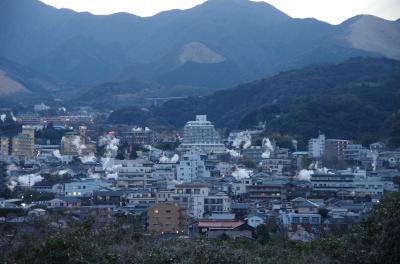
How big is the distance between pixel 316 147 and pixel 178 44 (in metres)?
69.6

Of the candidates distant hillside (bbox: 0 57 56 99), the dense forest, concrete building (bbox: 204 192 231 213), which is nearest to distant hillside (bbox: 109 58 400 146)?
concrete building (bbox: 204 192 231 213)

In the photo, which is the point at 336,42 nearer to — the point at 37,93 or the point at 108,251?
the point at 37,93

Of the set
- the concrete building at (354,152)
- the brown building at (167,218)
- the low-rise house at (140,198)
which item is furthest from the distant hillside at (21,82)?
the brown building at (167,218)

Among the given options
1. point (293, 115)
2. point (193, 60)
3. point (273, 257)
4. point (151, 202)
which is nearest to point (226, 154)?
point (293, 115)

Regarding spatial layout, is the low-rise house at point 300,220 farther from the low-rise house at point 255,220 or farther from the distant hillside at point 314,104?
the distant hillside at point 314,104

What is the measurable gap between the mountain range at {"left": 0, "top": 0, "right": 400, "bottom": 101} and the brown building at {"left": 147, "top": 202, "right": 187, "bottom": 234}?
49.1 meters

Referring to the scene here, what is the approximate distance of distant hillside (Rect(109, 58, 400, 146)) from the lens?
40.5 metres

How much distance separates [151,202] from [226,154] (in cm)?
1463

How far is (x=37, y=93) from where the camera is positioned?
7744cm

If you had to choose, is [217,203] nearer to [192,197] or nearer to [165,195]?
[192,197]

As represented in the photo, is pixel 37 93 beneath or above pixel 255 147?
above

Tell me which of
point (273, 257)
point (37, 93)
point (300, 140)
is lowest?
point (273, 257)

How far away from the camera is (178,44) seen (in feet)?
343

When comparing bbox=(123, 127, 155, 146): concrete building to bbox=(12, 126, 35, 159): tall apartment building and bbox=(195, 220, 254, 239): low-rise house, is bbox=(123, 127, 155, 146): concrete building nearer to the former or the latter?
bbox=(12, 126, 35, 159): tall apartment building
